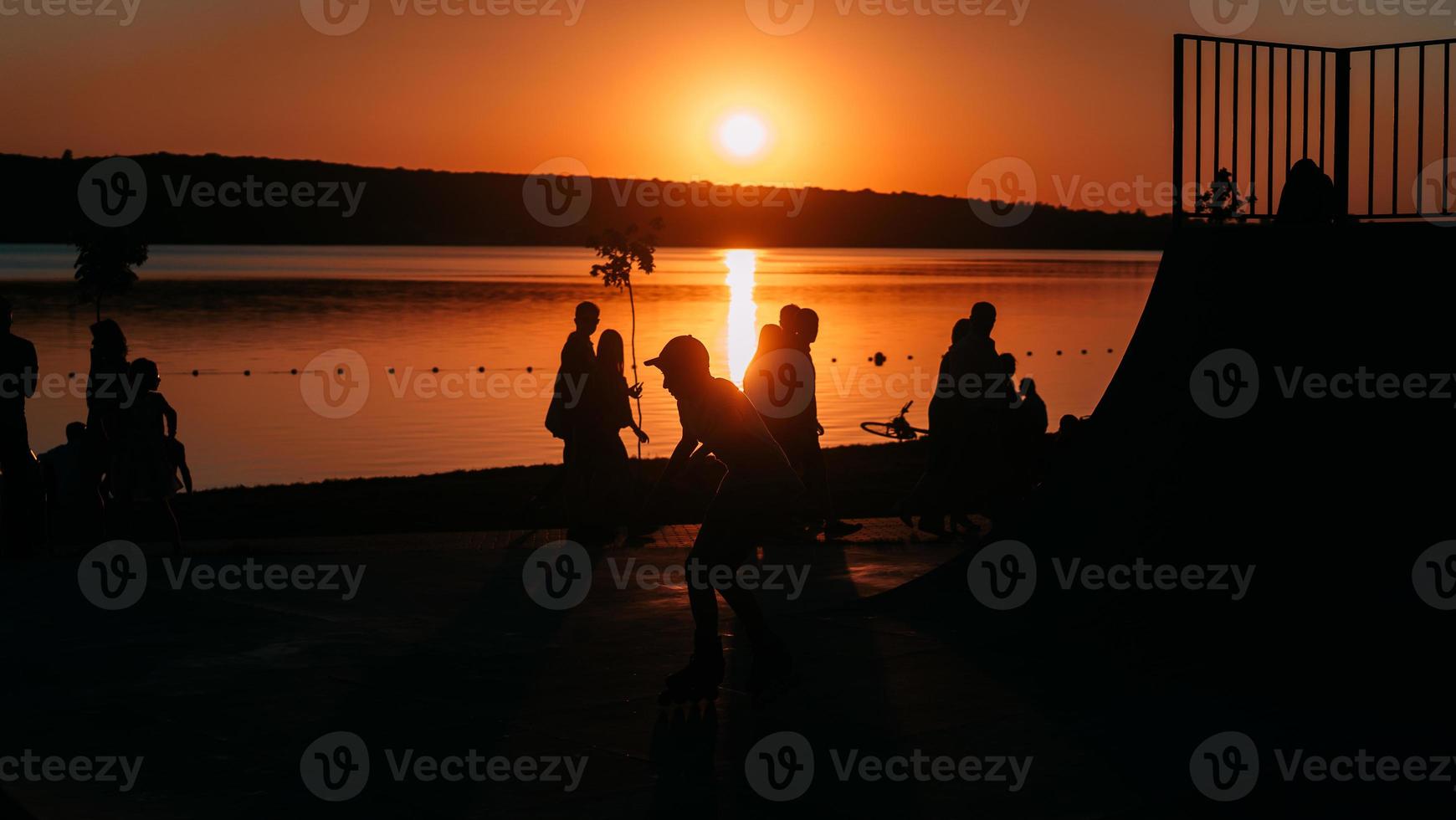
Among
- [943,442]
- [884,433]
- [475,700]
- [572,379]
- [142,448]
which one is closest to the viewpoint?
[475,700]

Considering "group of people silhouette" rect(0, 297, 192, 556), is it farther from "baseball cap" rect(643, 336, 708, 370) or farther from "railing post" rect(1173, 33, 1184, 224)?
"railing post" rect(1173, 33, 1184, 224)

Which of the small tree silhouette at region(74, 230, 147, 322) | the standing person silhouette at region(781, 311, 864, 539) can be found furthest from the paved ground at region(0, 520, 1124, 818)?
the small tree silhouette at region(74, 230, 147, 322)

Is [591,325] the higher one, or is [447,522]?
[591,325]

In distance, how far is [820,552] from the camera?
12.2 meters

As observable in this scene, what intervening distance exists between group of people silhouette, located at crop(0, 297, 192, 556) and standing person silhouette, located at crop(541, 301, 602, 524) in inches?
117

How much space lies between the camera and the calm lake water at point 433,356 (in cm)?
2605

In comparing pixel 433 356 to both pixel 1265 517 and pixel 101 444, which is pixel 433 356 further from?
pixel 1265 517

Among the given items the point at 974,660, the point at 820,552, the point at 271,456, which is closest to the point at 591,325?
the point at 820,552

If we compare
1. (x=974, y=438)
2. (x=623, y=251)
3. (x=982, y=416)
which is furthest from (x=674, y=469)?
(x=623, y=251)

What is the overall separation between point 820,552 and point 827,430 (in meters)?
14.4

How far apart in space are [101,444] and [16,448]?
2.27 feet

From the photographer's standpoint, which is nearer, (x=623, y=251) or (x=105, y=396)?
(x=105, y=396)

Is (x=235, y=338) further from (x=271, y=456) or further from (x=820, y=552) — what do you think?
(x=820, y=552)

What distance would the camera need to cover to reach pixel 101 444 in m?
11.6
